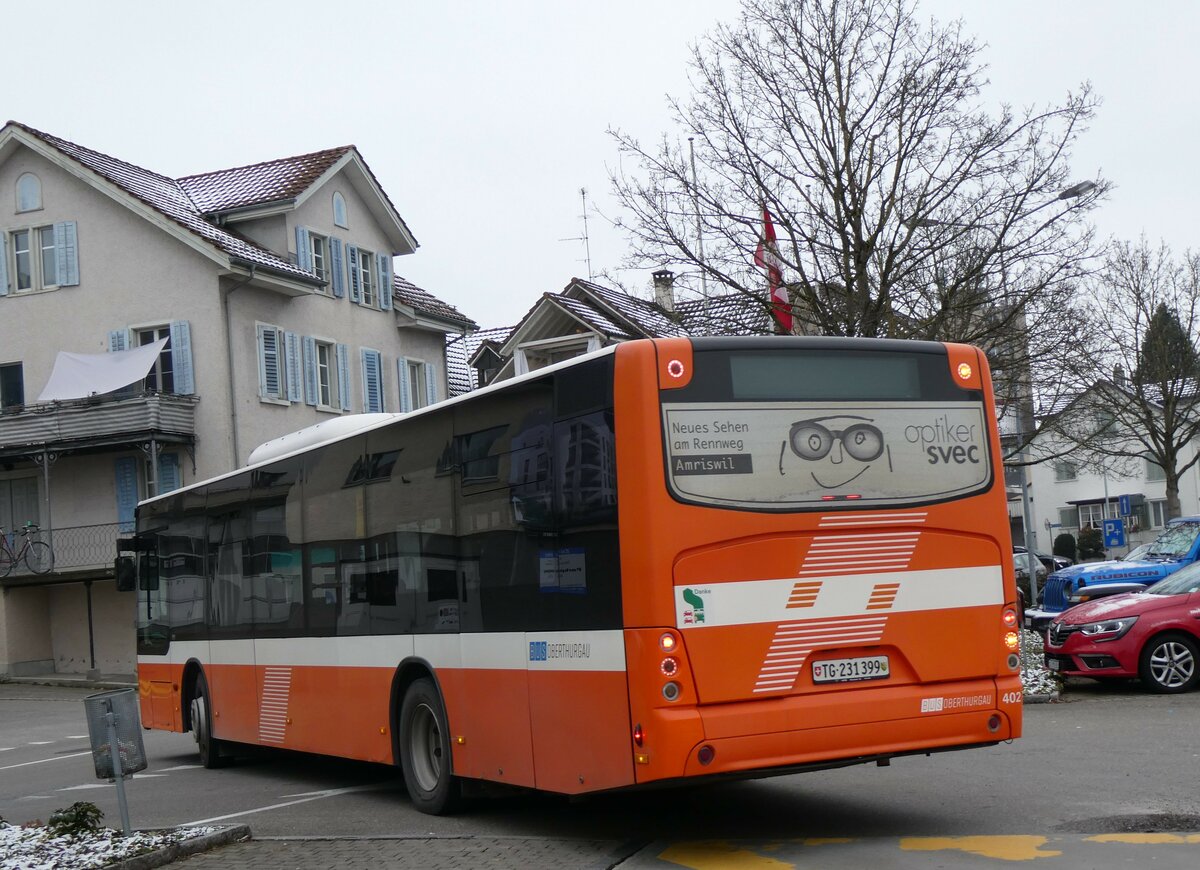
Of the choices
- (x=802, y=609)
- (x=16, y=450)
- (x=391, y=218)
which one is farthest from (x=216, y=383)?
(x=802, y=609)

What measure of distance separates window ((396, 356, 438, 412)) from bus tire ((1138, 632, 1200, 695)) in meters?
29.0

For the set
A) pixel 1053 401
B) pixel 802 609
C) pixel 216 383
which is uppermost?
pixel 216 383

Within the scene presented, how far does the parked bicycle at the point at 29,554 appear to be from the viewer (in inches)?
1513

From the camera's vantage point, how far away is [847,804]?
35.2 ft

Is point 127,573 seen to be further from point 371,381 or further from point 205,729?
point 371,381

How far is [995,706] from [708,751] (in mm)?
1981

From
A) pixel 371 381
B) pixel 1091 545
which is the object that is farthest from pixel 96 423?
pixel 1091 545

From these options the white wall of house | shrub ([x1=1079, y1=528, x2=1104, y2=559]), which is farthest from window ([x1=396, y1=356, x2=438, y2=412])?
the white wall of house

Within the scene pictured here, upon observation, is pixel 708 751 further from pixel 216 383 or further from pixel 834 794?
pixel 216 383

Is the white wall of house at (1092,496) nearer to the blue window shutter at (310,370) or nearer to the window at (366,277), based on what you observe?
the window at (366,277)

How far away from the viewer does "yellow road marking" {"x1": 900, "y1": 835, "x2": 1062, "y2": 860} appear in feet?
27.3

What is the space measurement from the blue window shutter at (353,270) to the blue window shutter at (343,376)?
1.67 m

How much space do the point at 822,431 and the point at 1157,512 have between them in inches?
3019

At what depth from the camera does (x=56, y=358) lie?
38500 mm
